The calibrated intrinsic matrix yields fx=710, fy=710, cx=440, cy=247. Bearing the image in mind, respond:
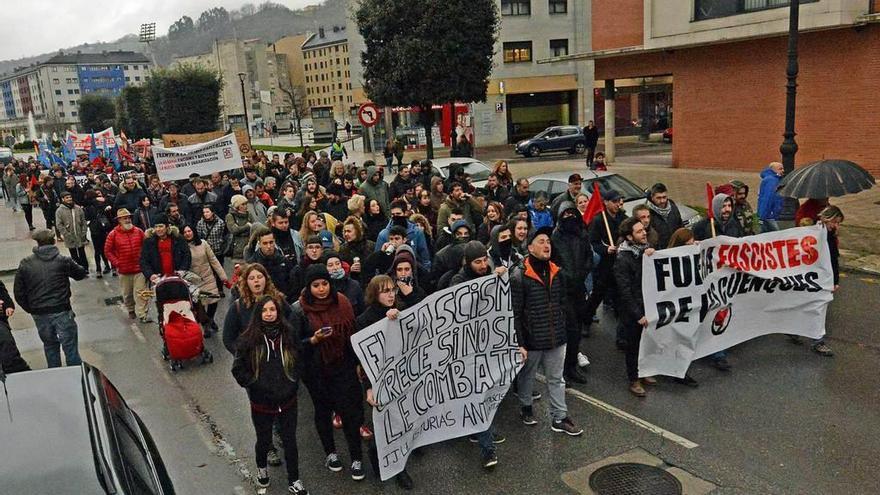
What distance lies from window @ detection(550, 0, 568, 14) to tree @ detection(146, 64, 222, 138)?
1042 inches

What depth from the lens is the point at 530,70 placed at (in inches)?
1745

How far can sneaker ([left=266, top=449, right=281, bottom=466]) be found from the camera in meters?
5.94

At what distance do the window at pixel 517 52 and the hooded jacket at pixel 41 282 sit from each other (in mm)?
39189

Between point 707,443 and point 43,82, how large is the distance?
201 metres

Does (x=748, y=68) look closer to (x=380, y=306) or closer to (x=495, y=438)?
(x=495, y=438)

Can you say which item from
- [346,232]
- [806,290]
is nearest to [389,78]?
[346,232]

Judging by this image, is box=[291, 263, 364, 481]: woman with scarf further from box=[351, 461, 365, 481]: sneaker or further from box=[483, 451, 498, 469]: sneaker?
box=[483, 451, 498, 469]: sneaker

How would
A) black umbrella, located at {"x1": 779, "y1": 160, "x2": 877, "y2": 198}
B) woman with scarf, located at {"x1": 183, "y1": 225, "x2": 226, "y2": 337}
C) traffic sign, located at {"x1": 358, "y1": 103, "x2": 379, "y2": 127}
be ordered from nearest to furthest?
black umbrella, located at {"x1": 779, "y1": 160, "x2": 877, "y2": 198}
woman with scarf, located at {"x1": 183, "y1": 225, "x2": 226, "y2": 337}
traffic sign, located at {"x1": 358, "y1": 103, "x2": 379, "y2": 127}

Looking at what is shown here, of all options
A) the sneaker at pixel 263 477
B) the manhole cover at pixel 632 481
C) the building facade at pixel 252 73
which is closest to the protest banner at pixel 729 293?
the manhole cover at pixel 632 481

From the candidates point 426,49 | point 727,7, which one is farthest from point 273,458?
point 727,7

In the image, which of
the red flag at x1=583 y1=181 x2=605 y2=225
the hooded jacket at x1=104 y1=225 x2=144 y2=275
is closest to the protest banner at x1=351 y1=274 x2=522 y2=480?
the red flag at x1=583 y1=181 x2=605 y2=225

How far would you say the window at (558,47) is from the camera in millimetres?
44737

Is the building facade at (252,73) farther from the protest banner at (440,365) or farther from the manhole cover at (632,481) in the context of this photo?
the manhole cover at (632,481)

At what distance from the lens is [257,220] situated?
11000 mm
